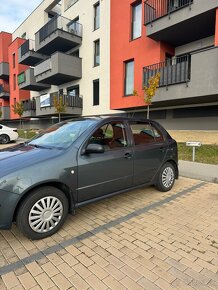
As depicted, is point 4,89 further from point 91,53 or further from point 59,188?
point 59,188

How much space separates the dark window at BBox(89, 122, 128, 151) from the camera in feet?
13.1

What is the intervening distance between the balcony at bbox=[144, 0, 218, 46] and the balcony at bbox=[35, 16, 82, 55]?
7.85 m

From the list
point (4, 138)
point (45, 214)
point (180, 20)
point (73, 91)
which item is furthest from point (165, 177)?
point (73, 91)

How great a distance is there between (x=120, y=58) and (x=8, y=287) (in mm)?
13710

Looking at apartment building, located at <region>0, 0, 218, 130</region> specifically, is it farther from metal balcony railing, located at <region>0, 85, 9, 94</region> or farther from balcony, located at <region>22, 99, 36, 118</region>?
metal balcony railing, located at <region>0, 85, 9, 94</region>

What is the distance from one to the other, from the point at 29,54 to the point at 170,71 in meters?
17.3

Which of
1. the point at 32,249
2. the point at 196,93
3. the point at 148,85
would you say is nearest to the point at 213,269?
the point at 32,249

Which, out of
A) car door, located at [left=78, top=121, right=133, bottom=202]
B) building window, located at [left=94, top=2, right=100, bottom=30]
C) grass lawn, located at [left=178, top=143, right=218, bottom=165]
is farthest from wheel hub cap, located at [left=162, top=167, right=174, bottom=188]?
building window, located at [left=94, top=2, right=100, bottom=30]

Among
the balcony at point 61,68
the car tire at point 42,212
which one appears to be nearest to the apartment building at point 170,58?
the balcony at point 61,68

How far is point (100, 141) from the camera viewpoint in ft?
13.3

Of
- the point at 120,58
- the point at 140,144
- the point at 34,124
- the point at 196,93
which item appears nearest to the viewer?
the point at 140,144

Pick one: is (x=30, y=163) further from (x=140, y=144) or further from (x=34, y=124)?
(x=34, y=124)

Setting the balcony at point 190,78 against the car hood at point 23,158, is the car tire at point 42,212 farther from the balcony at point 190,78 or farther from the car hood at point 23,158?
the balcony at point 190,78

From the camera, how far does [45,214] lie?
304cm
